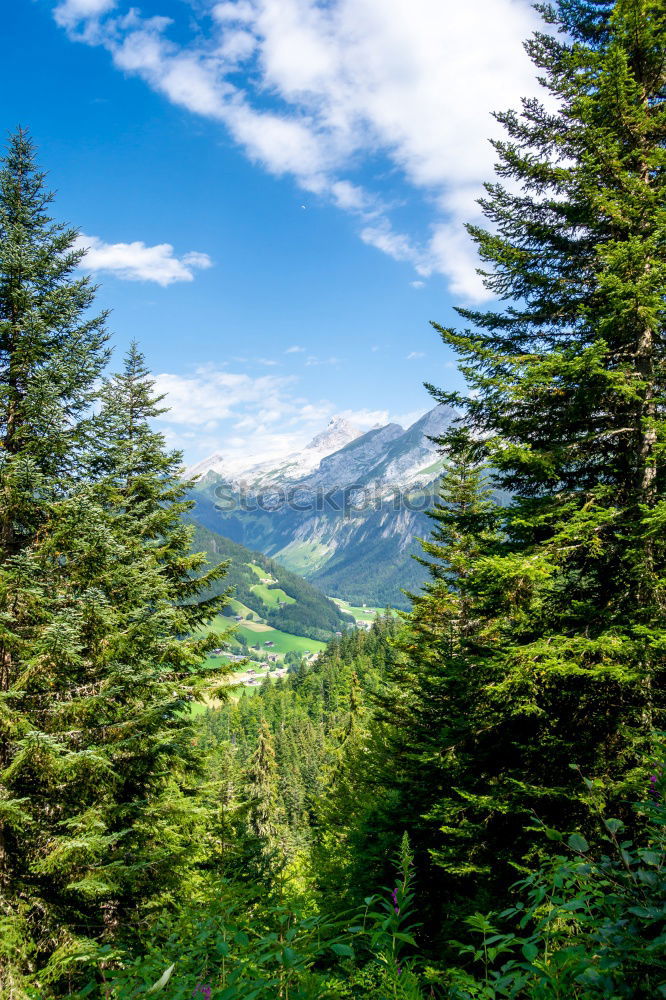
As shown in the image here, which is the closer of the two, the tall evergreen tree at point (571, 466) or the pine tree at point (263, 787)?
the tall evergreen tree at point (571, 466)

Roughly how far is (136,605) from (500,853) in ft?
26.3

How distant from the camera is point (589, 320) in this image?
7.45m

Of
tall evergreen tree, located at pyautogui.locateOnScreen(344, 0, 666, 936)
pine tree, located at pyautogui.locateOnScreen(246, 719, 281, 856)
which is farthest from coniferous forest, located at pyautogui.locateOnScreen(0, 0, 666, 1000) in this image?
pine tree, located at pyautogui.locateOnScreen(246, 719, 281, 856)

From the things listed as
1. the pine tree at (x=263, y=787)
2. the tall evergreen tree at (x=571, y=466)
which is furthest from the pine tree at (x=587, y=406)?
the pine tree at (x=263, y=787)

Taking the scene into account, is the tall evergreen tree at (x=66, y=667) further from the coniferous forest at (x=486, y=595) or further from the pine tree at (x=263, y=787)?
the pine tree at (x=263, y=787)

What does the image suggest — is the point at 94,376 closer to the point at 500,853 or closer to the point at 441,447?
the point at 441,447

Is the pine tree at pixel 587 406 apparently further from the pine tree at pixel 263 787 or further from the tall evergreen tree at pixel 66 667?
the pine tree at pixel 263 787

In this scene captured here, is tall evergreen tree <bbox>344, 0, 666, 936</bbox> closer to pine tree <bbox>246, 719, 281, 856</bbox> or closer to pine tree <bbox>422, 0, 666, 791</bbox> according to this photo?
pine tree <bbox>422, 0, 666, 791</bbox>

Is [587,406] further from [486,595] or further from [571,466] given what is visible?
[486,595]

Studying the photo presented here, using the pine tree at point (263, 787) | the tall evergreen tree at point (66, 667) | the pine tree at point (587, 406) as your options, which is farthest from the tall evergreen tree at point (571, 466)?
the pine tree at point (263, 787)

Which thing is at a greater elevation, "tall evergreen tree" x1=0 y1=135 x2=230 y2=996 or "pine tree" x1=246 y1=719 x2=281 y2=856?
"tall evergreen tree" x1=0 y1=135 x2=230 y2=996

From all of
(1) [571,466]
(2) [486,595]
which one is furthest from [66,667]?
(1) [571,466]

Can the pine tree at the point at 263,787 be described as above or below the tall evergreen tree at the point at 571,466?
below

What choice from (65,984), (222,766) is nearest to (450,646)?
(65,984)
